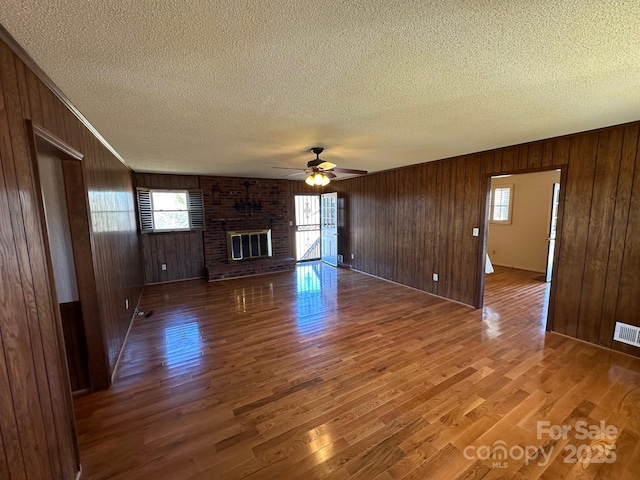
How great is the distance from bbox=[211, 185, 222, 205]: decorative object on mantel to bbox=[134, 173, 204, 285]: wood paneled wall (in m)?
0.34

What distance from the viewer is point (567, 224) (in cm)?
307

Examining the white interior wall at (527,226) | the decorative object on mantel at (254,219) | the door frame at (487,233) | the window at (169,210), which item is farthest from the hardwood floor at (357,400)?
the white interior wall at (527,226)

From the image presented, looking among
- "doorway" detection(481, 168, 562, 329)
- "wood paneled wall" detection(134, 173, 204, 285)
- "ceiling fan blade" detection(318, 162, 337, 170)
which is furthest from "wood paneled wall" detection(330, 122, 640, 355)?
"wood paneled wall" detection(134, 173, 204, 285)

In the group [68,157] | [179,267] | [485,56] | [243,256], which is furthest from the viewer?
[243,256]

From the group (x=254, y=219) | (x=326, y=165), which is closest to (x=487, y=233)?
(x=326, y=165)

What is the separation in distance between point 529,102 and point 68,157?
355 centimetres

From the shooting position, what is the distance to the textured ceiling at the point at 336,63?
1.09 meters

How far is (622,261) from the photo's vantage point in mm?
2703

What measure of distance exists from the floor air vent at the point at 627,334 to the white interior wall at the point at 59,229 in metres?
5.15

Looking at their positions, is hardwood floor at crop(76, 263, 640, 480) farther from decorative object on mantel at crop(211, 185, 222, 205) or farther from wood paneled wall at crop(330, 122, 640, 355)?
decorative object on mantel at crop(211, 185, 222, 205)

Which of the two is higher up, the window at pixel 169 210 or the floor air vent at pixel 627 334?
the window at pixel 169 210

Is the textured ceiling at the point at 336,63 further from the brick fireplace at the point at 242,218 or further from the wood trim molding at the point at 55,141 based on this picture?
the brick fireplace at the point at 242,218

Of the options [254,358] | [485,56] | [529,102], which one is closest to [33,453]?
[254,358]

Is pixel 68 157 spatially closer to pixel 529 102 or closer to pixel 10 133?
pixel 10 133
